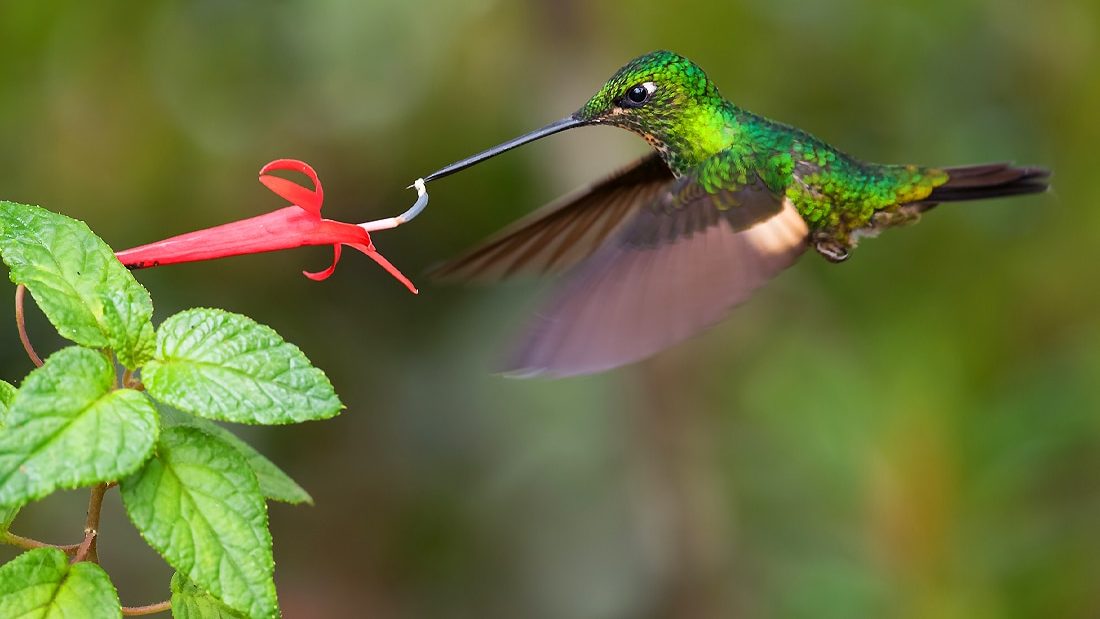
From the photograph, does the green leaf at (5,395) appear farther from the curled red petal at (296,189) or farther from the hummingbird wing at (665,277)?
the hummingbird wing at (665,277)

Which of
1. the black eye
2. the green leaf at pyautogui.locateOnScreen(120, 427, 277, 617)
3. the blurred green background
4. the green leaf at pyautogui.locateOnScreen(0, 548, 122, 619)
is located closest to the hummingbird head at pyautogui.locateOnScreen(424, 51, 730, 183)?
the black eye

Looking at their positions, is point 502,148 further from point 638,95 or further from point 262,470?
point 262,470

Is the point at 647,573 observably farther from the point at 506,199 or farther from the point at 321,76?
the point at 321,76

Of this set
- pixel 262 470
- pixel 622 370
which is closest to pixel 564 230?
pixel 262 470

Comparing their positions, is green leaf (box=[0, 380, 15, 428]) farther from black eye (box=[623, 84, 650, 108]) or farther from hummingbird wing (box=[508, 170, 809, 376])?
black eye (box=[623, 84, 650, 108])

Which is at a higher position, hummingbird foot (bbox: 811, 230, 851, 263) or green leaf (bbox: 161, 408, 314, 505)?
hummingbird foot (bbox: 811, 230, 851, 263)

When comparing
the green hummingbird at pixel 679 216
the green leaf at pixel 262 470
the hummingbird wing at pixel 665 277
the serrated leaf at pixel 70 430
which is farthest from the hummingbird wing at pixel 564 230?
the serrated leaf at pixel 70 430

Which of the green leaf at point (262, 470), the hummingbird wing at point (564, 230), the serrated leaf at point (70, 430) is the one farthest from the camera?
the hummingbird wing at point (564, 230)
